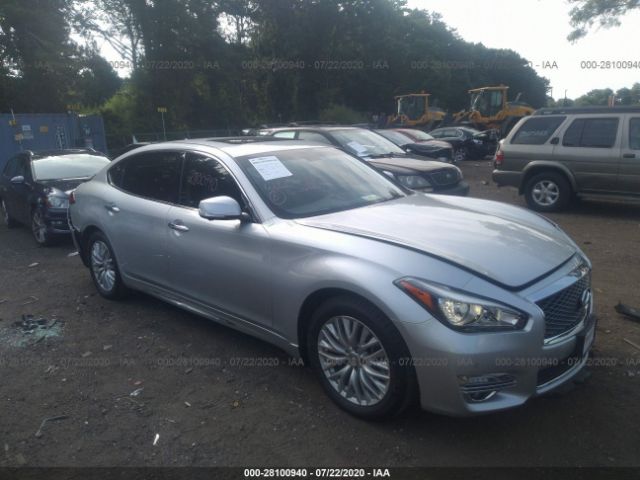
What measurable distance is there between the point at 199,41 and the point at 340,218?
78.2 ft

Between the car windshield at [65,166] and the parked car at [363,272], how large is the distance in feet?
14.6

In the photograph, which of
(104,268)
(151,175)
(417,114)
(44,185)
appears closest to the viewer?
(151,175)

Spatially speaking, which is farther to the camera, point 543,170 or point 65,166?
point 543,170

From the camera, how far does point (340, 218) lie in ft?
12.1

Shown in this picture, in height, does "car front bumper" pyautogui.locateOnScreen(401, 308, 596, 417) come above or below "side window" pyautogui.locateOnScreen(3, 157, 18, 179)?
below

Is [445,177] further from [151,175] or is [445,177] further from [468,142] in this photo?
[468,142]

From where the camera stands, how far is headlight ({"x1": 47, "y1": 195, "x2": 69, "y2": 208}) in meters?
8.04

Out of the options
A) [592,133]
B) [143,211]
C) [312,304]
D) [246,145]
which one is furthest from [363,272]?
[592,133]

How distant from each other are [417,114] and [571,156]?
2052cm

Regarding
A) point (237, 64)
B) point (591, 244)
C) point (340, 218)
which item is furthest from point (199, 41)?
point (340, 218)

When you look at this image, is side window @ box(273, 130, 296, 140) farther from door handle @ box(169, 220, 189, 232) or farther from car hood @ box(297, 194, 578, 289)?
car hood @ box(297, 194, 578, 289)

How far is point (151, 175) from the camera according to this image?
4.92m

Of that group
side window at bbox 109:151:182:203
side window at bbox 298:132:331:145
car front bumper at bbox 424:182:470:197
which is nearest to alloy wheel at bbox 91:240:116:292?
side window at bbox 109:151:182:203

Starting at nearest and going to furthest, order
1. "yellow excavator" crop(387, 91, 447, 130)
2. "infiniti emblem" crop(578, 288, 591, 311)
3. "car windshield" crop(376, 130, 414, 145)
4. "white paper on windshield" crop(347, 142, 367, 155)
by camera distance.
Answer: "infiniti emblem" crop(578, 288, 591, 311), "white paper on windshield" crop(347, 142, 367, 155), "car windshield" crop(376, 130, 414, 145), "yellow excavator" crop(387, 91, 447, 130)
